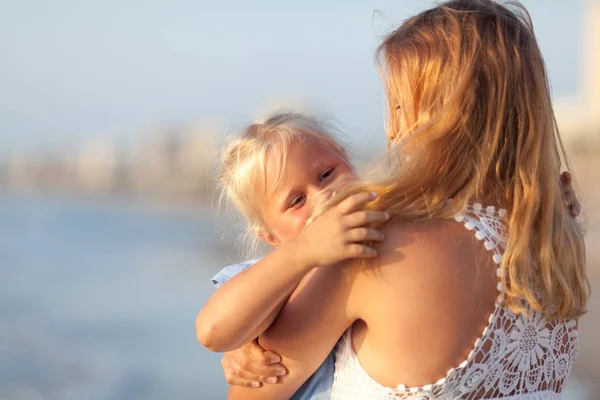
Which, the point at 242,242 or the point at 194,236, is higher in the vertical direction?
the point at 242,242

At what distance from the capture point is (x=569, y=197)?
2027mm

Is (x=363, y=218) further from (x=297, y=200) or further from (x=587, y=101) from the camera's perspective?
(x=587, y=101)

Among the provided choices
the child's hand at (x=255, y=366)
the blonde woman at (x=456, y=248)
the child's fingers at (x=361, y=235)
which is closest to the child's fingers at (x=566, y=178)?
the blonde woman at (x=456, y=248)

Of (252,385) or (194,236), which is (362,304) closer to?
(252,385)

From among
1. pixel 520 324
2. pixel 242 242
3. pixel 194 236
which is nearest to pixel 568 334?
pixel 520 324

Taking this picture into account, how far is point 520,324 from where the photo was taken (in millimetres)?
1630

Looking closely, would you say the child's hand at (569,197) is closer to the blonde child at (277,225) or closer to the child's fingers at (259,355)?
the blonde child at (277,225)

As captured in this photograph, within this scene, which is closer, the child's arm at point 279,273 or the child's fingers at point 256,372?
the child's arm at point 279,273

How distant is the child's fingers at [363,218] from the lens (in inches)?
59.3

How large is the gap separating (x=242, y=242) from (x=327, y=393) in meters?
0.95

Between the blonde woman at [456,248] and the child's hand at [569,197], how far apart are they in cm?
28

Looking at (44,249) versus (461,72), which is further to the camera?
(44,249)

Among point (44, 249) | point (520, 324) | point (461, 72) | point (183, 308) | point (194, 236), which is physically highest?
point (461, 72)

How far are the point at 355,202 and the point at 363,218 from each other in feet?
0.17
